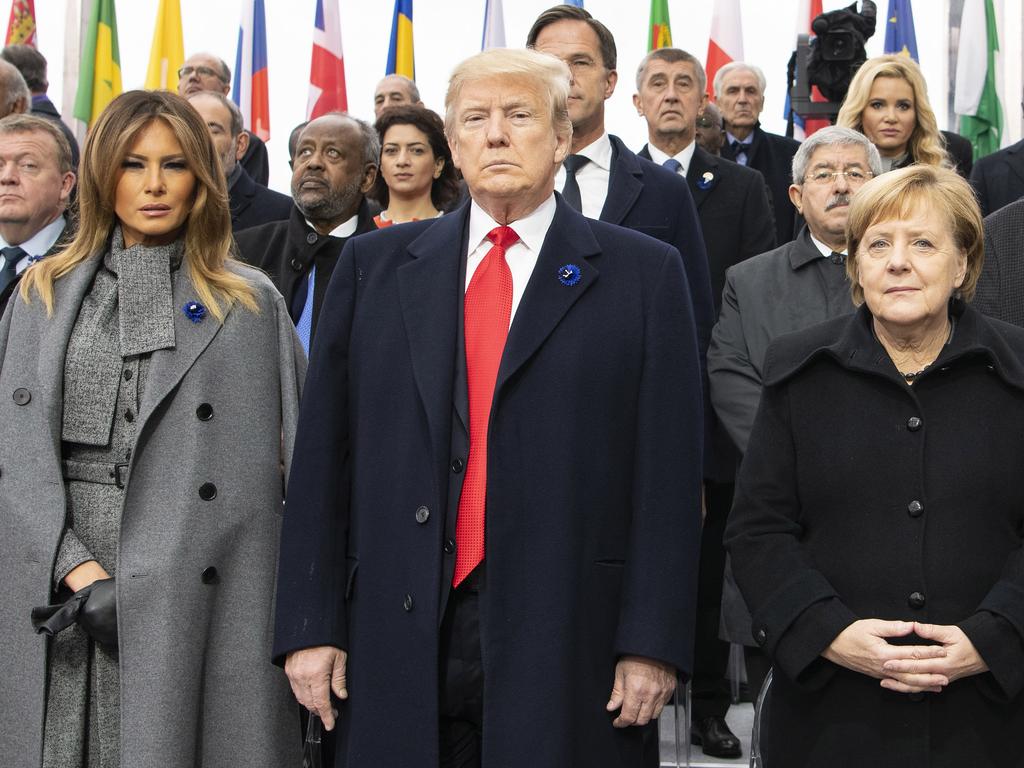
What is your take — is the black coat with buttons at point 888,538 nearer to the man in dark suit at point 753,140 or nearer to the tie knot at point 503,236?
the tie knot at point 503,236

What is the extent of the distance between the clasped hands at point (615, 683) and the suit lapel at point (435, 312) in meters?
0.46

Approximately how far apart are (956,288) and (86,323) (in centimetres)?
185

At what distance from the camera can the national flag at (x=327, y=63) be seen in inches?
402

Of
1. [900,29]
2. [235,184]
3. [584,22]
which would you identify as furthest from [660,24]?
[584,22]

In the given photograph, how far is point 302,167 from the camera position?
493cm

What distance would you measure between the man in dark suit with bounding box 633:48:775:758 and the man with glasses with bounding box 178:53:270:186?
224cm

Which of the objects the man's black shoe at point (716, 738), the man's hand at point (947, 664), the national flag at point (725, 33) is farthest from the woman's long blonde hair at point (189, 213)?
the national flag at point (725, 33)

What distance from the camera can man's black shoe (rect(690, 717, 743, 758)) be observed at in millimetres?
4578

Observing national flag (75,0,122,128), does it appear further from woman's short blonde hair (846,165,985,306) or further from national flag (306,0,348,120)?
woman's short blonde hair (846,165,985,306)

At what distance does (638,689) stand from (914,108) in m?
3.31

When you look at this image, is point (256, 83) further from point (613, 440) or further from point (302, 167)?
point (613, 440)

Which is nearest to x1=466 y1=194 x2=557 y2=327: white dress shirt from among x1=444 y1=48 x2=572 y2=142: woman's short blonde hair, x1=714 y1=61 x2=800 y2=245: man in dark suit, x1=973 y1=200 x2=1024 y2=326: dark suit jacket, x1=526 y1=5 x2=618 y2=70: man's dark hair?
x1=444 y1=48 x2=572 y2=142: woman's short blonde hair

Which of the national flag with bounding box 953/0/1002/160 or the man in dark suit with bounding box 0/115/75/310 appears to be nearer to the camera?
the man in dark suit with bounding box 0/115/75/310

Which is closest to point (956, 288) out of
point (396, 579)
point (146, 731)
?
point (396, 579)
